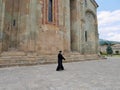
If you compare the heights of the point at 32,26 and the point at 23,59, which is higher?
the point at 32,26

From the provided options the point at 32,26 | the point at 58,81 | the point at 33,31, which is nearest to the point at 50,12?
the point at 32,26

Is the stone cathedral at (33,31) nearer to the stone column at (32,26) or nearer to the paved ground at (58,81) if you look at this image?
the stone column at (32,26)

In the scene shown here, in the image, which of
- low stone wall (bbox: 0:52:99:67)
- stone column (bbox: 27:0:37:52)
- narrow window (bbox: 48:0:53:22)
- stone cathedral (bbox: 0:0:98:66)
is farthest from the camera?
narrow window (bbox: 48:0:53:22)

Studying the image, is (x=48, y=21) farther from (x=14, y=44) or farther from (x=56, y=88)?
(x=56, y=88)

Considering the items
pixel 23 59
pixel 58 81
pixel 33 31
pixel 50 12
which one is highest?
pixel 50 12

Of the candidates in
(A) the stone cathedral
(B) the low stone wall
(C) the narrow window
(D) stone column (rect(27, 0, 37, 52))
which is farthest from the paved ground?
(C) the narrow window

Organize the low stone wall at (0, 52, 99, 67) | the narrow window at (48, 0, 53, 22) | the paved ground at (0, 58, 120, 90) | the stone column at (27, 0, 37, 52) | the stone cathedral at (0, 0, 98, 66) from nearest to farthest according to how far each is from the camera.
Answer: the paved ground at (0, 58, 120, 90)
the low stone wall at (0, 52, 99, 67)
the stone cathedral at (0, 0, 98, 66)
the stone column at (27, 0, 37, 52)
the narrow window at (48, 0, 53, 22)

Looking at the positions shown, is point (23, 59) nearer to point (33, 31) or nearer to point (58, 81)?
point (33, 31)

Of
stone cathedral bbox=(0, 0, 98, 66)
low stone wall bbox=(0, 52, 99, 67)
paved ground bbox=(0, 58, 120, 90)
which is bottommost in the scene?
paved ground bbox=(0, 58, 120, 90)

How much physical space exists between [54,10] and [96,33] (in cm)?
1267

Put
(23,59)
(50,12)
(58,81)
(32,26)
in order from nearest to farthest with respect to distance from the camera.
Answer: (58,81)
(23,59)
(32,26)
(50,12)

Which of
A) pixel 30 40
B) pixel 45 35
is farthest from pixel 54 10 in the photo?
pixel 30 40

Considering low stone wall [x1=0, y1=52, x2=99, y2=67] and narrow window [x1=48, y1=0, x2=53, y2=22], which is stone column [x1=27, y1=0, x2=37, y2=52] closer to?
low stone wall [x1=0, y1=52, x2=99, y2=67]

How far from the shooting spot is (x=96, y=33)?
93.5ft
